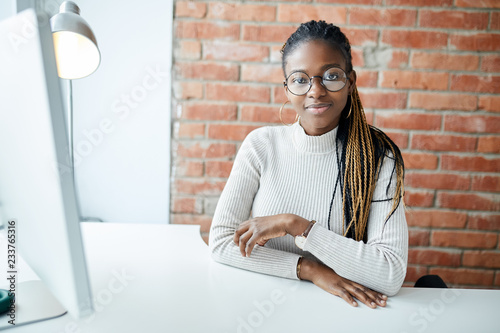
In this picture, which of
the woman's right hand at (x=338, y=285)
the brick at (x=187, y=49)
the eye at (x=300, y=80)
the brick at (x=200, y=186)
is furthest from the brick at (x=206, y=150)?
the woman's right hand at (x=338, y=285)

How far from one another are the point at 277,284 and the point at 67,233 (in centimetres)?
61

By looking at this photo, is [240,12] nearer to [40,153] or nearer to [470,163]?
[470,163]

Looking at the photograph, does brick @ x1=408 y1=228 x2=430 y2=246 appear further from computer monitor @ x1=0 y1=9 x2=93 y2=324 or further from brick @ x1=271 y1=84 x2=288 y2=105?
computer monitor @ x1=0 y1=9 x2=93 y2=324

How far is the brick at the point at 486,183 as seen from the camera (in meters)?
1.75

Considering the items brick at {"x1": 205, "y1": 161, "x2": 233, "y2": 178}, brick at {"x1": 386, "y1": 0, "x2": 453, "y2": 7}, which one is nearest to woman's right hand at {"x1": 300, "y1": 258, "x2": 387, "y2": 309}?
brick at {"x1": 205, "y1": 161, "x2": 233, "y2": 178}

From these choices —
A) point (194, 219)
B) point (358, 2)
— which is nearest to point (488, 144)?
point (358, 2)

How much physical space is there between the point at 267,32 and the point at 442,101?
849mm

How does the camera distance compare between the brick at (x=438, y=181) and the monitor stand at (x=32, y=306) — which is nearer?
the monitor stand at (x=32, y=306)

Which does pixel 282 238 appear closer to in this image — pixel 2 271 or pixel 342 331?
pixel 342 331

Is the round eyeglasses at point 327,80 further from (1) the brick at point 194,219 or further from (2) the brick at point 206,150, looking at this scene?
(1) the brick at point 194,219

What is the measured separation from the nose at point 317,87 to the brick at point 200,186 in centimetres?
78

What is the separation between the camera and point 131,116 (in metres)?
1.85

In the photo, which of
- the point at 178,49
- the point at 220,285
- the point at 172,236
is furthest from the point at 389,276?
the point at 178,49

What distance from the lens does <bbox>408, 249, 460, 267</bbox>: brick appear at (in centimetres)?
181
